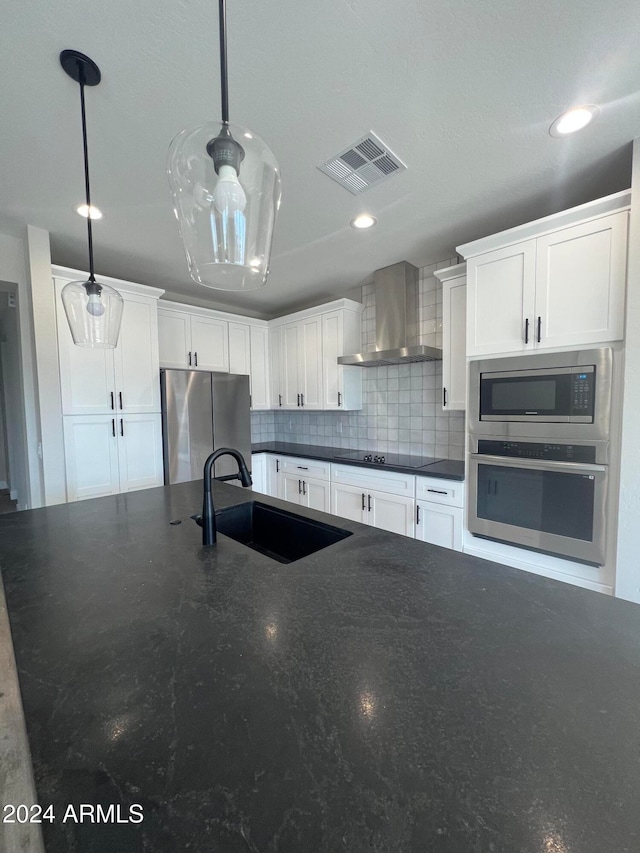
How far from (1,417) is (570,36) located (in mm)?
6947

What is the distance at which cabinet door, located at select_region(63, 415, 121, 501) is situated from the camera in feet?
8.23

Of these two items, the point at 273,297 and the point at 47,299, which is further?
the point at 273,297

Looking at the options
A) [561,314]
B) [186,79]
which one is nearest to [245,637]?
[186,79]

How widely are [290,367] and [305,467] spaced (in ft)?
3.97

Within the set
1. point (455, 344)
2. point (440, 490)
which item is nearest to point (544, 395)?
point (455, 344)

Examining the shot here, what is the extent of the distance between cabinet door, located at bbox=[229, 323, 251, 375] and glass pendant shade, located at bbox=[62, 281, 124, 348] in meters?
2.28

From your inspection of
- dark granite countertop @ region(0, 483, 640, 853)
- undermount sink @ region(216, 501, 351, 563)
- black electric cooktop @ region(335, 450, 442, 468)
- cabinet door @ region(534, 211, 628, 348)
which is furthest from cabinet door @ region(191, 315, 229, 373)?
cabinet door @ region(534, 211, 628, 348)

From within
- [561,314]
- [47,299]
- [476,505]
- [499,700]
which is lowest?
[476,505]

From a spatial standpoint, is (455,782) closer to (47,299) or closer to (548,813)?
(548,813)

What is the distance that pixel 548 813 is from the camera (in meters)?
0.40

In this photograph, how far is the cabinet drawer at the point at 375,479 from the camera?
2562mm

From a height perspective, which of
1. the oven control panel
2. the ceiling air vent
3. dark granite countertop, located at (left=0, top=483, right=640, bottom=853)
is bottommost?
dark granite countertop, located at (left=0, top=483, right=640, bottom=853)

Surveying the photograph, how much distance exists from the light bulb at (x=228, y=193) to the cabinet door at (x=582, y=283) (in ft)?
6.15

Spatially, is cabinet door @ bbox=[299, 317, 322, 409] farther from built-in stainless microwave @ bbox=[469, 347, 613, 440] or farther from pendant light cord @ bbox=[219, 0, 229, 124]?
pendant light cord @ bbox=[219, 0, 229, 124]
